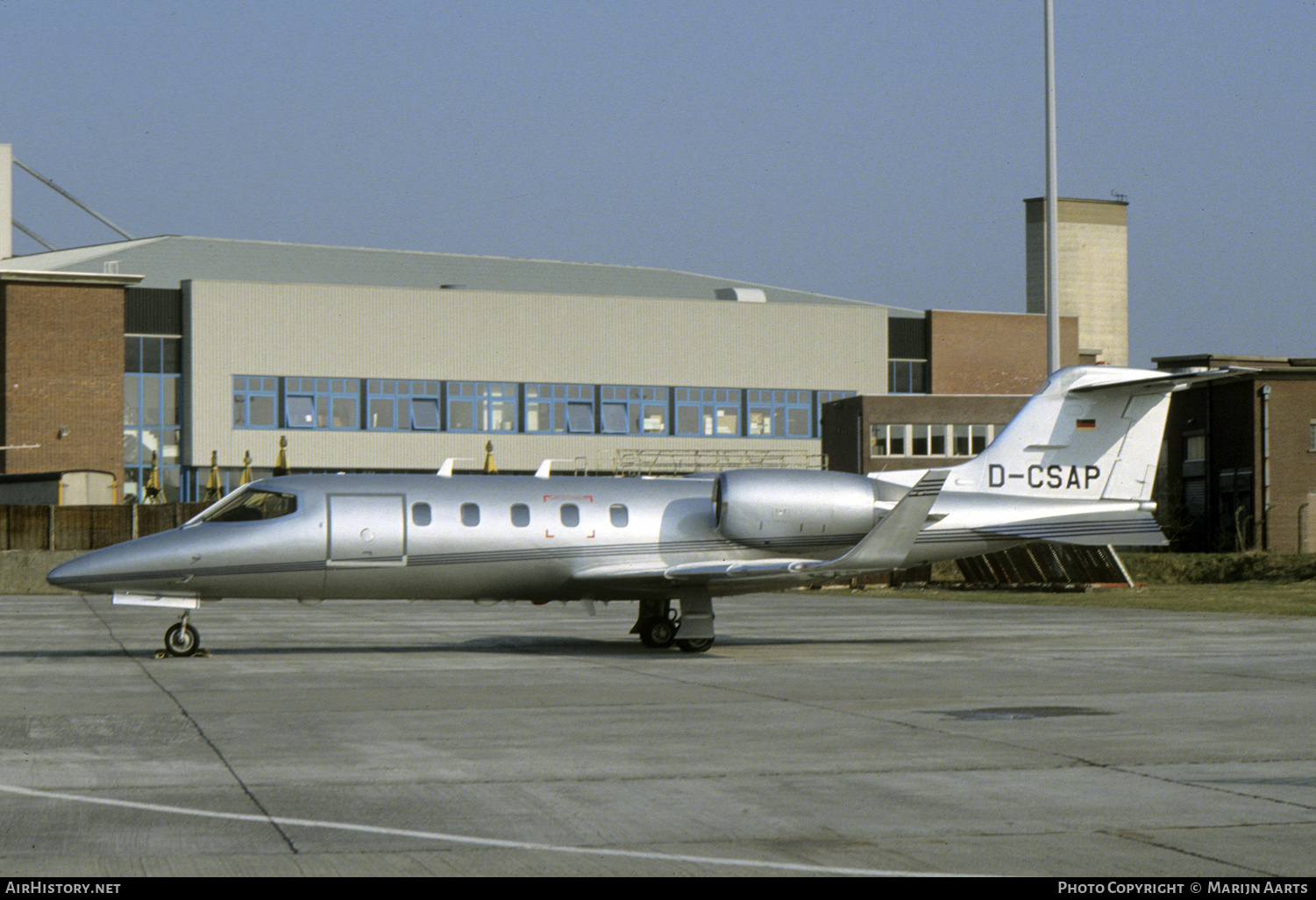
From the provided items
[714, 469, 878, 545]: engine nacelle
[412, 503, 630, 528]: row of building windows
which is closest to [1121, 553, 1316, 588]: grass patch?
[714, 469, 878, 545]: engine nacelle

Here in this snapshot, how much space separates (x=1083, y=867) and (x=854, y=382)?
3170 inches

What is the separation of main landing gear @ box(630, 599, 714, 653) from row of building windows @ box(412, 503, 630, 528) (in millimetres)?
1667

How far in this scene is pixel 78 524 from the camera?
162ft

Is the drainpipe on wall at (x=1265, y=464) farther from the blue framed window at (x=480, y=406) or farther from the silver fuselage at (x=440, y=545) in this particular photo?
the silver fuselage at (x=440, y=545)

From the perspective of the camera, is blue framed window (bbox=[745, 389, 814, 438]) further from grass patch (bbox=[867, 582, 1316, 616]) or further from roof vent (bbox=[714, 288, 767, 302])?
grass patch (bbox=[867, 582, 1316, 616])

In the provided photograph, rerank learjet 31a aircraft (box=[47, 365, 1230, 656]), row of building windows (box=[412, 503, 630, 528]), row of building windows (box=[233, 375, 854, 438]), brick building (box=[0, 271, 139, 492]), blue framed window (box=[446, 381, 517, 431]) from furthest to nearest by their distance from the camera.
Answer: blue framed window (box=[446, 381, 517, 431]), row of building windows (box=[233, 375, 854, 438]), brick building (box=[0, 271, 139, 492]), row of building windows (box=[412, 503, 630, 528]), learjet 31a aircraft (box=[47, 365, 1230, 656])

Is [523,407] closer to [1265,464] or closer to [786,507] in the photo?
[1265,464]

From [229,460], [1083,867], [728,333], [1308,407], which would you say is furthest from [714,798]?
[728,333]

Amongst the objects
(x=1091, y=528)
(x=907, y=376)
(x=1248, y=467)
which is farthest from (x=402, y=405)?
(x=1091, y=528)

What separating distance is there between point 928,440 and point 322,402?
32.1 meters

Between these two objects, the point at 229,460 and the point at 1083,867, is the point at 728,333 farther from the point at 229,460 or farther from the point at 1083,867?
the point at 1083,867

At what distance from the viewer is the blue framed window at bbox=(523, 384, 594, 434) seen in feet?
269

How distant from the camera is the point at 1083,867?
811 centimetres

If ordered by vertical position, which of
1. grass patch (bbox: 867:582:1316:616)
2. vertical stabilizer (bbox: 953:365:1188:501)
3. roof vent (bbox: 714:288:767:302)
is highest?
roof vent (bbox: 714:288:767:302)
